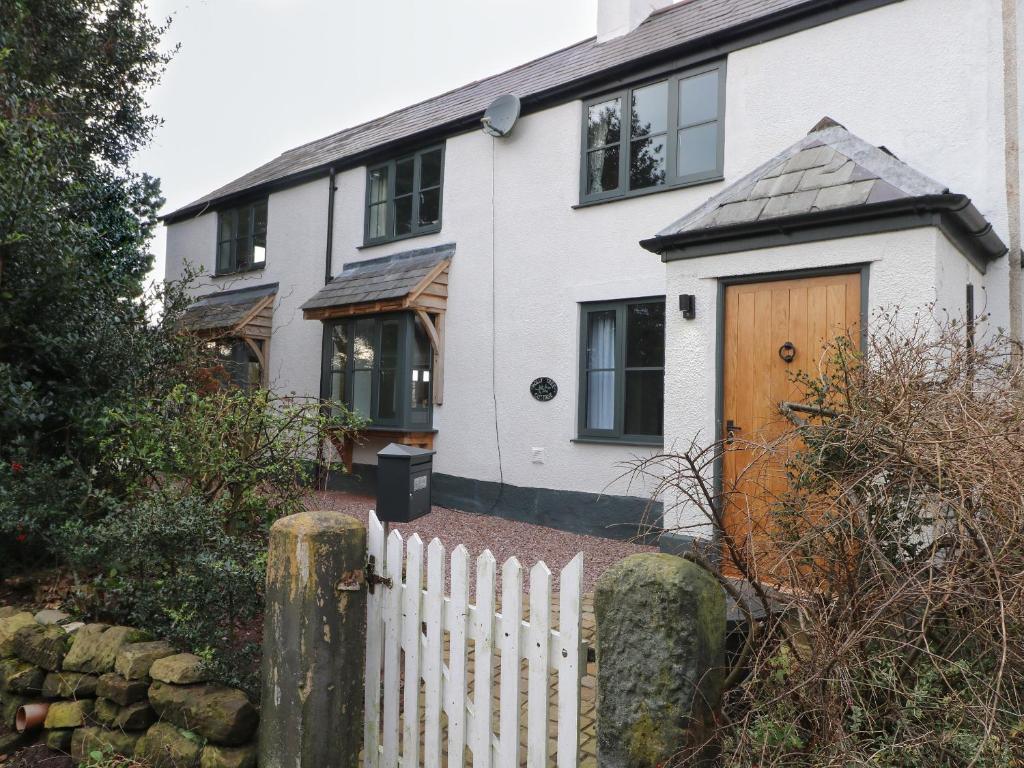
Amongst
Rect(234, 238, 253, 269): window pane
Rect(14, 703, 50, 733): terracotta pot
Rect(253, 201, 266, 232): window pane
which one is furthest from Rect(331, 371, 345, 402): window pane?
Rect(14, 703, 50, 733): terracotta pot

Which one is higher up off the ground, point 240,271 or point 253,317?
point 240,271

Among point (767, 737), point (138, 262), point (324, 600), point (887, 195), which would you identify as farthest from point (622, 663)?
point (138, 262)

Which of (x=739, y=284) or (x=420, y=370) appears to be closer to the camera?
(x=739, y=284)

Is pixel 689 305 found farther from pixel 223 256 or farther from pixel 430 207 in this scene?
pixel 223 256

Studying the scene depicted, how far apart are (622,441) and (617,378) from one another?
776mm

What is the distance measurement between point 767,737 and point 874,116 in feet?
21.8

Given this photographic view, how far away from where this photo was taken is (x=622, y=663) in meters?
2.19

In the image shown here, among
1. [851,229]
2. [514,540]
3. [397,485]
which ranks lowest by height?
[514,540]

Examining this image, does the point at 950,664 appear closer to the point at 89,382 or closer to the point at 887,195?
the point at 887,195

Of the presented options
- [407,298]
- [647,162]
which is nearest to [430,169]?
[407,298]

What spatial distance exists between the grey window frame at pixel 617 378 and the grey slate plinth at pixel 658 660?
5601 mm

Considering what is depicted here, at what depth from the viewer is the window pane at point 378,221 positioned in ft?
36.8

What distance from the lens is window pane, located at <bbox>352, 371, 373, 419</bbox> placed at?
10.6 meters

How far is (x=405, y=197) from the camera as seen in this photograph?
35.9 feet
